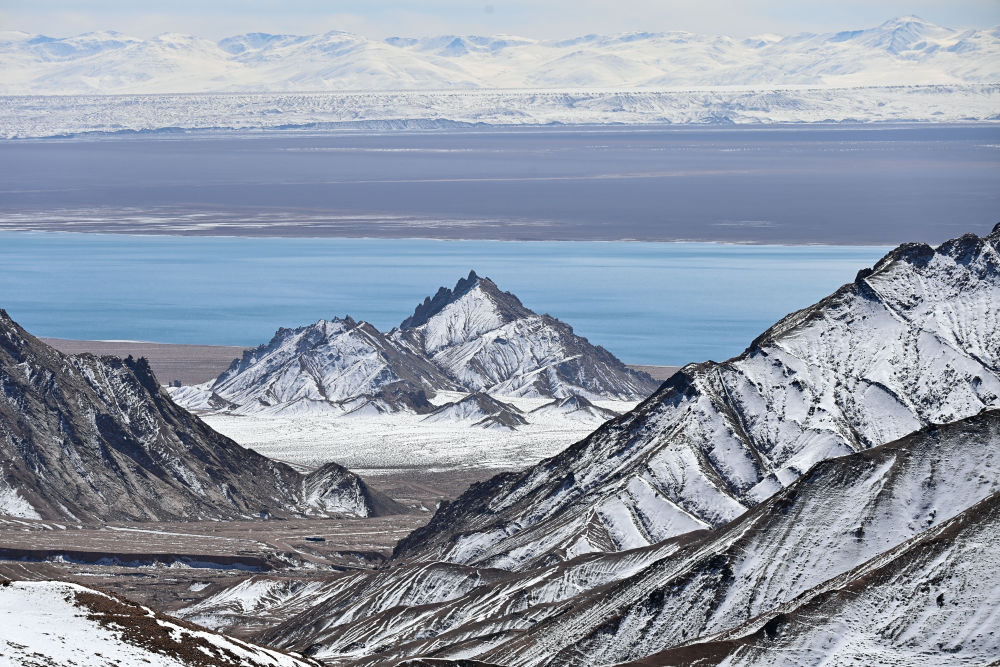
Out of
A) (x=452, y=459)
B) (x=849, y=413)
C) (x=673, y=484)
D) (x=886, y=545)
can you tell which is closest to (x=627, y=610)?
(x=886, y=545)

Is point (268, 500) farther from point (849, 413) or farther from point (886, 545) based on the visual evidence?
point (886, 545)

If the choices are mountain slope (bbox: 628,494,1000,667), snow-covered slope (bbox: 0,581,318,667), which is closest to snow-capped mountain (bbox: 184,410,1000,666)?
mountain slope (bbox: 628,494,1000,667)

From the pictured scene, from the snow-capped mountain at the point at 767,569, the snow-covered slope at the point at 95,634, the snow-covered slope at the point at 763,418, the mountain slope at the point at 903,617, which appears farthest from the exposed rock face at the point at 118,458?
the snow-covered slope at the point at 95,634

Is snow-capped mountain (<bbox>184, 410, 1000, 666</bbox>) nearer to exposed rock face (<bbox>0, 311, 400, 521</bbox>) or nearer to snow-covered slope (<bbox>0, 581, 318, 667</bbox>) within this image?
snow-covered slope (<bbox>0, 581, 318, 667</bbox>)

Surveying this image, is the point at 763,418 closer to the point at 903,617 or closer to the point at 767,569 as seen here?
the point at 767,569

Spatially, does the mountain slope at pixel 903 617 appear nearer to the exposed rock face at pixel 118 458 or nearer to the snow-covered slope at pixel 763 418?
the snow-covered slope at pixel 763 418
